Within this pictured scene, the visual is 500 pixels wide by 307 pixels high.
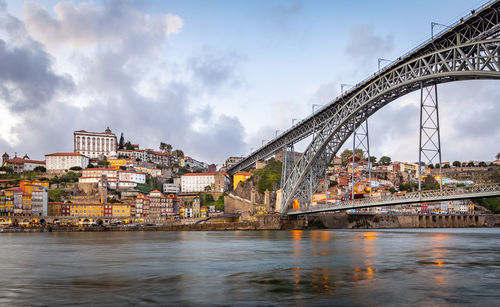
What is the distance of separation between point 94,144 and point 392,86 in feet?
345

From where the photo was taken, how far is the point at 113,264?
759 inches

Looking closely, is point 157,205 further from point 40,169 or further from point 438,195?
point 438,195

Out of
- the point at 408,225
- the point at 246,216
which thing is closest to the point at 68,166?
the point at 246,216

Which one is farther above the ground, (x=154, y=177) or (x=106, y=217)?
(x=154, y=177)

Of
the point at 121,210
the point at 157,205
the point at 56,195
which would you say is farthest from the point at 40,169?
the point at 157,205

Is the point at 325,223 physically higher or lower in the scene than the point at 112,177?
lower

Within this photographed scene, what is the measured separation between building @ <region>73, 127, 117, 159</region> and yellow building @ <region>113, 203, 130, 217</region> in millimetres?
41992

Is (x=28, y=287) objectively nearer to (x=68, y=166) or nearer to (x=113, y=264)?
(x=113, y=264)

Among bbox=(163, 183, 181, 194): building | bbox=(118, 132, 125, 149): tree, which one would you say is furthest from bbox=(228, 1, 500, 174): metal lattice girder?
bbox=(118, 132, 125, 149): tree

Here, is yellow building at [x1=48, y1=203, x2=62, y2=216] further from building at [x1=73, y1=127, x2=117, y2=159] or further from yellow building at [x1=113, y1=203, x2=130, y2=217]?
building at [x1=73, y1=127, x2=117, y2=159]

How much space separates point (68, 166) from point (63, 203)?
29.0m

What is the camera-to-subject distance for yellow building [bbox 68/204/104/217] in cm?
8469

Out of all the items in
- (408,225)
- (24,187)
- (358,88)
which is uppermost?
(358,88)

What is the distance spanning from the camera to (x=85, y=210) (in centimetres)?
8512
